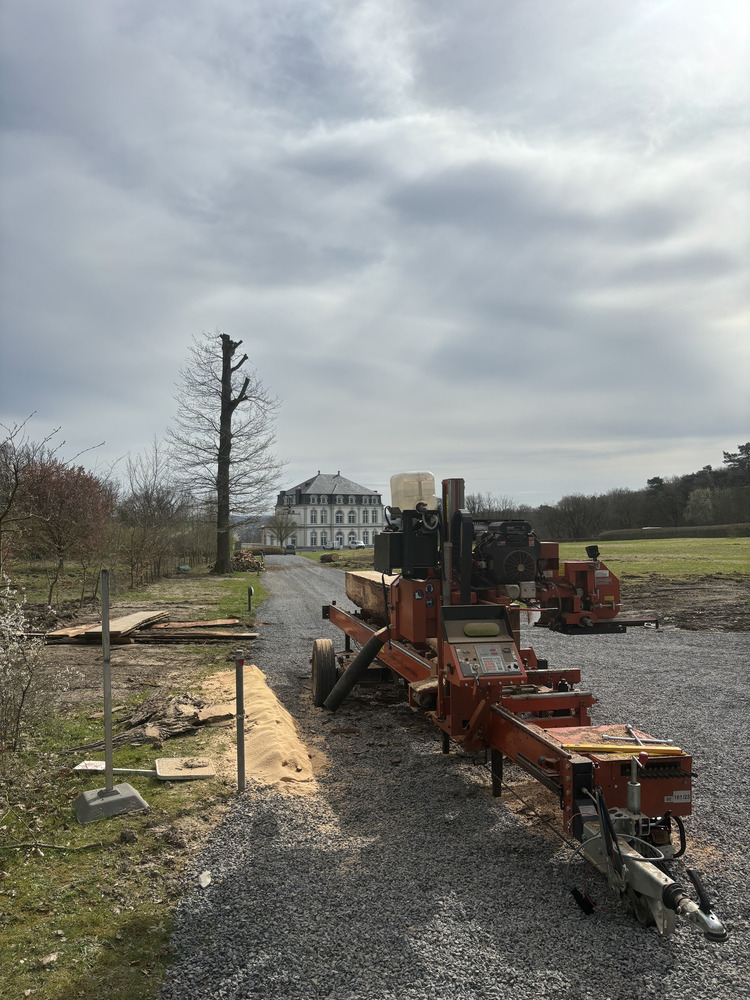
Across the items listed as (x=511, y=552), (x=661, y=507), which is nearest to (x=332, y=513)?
(x=661, y=507)

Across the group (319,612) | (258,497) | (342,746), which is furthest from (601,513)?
(342,746)

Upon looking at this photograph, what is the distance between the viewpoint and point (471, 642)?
5.29 m

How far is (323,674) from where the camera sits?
8.74 m

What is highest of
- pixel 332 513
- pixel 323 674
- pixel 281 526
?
pixel 332 513

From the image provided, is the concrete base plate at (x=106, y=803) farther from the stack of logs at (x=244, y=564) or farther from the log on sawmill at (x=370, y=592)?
the stack of logs at (x=244, y=564)

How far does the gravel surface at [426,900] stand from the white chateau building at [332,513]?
101535mm

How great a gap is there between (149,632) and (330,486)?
99.7m

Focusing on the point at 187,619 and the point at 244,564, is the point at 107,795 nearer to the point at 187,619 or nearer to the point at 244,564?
the point at 187,619

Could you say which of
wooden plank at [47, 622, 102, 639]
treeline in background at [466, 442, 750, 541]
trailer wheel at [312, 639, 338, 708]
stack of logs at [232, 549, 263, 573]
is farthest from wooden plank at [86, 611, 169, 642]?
treeline in background at [466, 442, 750, 541]

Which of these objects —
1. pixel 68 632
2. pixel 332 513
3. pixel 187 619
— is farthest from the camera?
pixel 332 513

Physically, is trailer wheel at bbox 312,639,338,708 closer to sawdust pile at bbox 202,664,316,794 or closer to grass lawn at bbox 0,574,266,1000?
sawdust pile at bbox 202,664,316,794

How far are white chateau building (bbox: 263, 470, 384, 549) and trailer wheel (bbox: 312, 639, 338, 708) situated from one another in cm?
9828

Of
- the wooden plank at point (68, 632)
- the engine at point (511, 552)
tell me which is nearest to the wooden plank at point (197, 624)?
the wooden plank at point (68, 632)

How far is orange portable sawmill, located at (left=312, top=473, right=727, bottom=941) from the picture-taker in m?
3.53
